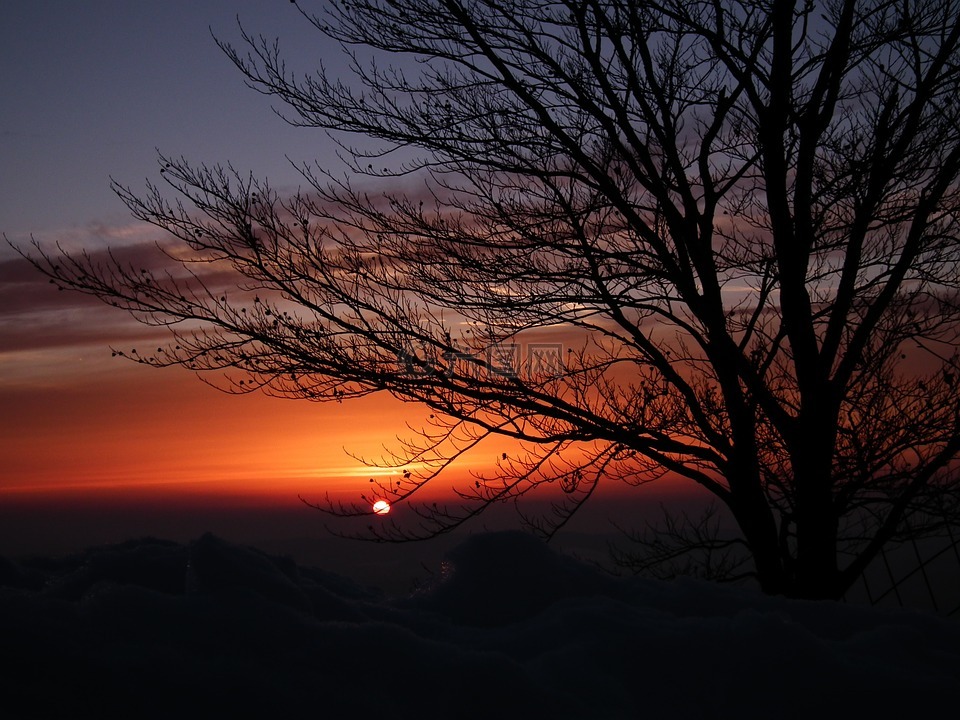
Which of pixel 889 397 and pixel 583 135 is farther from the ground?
pixel 583 135

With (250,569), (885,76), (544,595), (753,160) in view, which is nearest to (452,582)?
(544,595)

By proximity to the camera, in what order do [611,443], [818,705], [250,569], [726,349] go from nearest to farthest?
1. [818,705]
2. [250,569]
3. [726,349]
4. [611,443]

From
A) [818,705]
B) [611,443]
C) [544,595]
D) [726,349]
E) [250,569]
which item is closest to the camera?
[818,705]

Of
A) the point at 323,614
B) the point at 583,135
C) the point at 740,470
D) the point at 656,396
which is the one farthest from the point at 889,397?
the point at 323,614

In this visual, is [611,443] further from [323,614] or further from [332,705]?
[332,705]

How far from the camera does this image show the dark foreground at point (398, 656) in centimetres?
158

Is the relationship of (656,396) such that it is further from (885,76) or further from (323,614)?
(323,614)

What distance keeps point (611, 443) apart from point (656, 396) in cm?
67

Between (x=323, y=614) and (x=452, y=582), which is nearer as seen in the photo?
(x=323, y=614)

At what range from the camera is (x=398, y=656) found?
1.80m

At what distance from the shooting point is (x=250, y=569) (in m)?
2.10

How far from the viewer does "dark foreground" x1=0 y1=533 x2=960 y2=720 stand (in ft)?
5.18

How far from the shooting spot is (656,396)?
25.3ft

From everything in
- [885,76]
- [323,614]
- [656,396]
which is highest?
[885,76]
